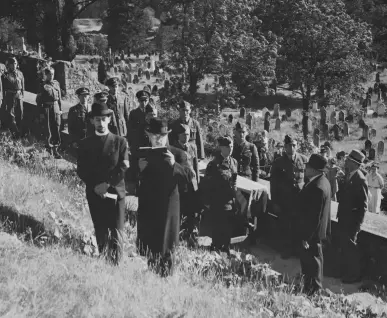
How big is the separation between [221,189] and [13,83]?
18.2 ft

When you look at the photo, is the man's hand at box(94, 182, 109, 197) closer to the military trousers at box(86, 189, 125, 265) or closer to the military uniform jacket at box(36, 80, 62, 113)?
the military trousers at box(86, 189, 125, 265)

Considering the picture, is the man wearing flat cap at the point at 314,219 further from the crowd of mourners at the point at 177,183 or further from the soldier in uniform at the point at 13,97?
the soldier in uniform at the point at 13,97

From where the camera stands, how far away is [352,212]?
6.96 meters

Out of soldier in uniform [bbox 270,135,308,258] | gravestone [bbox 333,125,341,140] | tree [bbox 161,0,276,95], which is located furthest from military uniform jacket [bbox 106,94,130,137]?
gravestone [bbox 333,125,341,140]

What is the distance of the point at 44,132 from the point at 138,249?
5321mm

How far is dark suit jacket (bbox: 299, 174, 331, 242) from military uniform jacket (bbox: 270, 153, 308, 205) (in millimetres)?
1515

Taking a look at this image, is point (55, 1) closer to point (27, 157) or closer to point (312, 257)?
point (27, 157)

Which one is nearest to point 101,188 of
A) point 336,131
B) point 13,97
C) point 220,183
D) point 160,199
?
point 160,199

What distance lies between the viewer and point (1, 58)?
19.2m

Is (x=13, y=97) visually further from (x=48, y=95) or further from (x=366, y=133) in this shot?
(x=366, y=133)

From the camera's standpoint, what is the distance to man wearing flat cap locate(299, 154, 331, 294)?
620 centimetres

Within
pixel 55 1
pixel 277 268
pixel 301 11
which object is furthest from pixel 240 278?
pixel 55 1

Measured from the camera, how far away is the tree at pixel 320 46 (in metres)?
22.1

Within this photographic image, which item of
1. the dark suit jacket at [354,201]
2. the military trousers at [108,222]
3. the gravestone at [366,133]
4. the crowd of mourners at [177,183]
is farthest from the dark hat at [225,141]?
the gravestone at [366,133]
